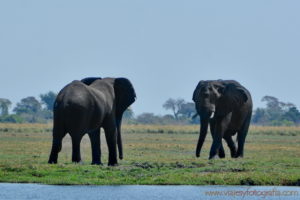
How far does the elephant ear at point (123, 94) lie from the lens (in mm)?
35000

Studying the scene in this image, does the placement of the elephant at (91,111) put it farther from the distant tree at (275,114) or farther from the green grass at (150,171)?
the distant tree at (275,114)

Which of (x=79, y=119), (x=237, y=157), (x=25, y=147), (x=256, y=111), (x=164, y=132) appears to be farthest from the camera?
(x=256, y=111)

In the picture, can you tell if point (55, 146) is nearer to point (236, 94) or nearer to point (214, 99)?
point (214, 99)

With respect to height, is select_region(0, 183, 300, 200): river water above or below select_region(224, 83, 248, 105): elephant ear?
below

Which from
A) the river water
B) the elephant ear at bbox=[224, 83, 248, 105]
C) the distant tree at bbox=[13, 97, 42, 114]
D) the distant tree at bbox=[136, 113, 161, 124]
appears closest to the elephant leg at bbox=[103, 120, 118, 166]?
the elephant ear at bbox=[224, 83, 248, 105]

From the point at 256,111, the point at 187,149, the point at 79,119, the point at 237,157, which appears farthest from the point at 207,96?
the point at 256,111

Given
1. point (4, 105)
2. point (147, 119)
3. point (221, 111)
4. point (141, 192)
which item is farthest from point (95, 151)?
point (4, 105)

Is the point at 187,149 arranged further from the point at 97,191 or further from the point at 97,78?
the point at 97,191

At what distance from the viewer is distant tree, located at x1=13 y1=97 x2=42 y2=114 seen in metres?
141

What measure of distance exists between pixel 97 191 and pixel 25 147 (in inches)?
631

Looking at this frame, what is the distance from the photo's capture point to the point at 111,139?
110 ft

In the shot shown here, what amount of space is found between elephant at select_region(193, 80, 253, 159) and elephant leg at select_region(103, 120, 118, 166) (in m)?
3.54

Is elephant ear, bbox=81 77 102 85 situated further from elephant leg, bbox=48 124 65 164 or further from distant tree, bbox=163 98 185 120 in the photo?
distant tree, bbox=163 98 185 120

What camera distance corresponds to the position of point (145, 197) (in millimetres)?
26125
